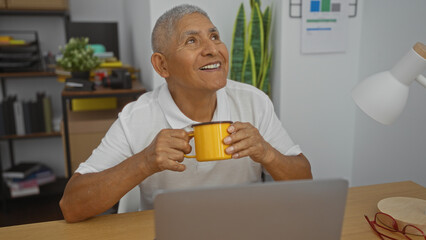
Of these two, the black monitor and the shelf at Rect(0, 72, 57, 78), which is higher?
the black monitor

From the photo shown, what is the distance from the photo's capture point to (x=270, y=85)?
2.44 m

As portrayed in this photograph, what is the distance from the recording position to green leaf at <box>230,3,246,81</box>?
2242 millimetres

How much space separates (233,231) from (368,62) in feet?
6.33

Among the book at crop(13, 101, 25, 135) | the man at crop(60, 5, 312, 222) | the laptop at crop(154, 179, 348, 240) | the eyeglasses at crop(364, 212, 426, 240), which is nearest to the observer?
the laptop at crop(154, 179, 348, 240)

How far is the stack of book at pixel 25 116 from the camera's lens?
327 cm

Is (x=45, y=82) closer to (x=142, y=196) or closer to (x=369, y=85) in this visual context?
(x=142, y=196)

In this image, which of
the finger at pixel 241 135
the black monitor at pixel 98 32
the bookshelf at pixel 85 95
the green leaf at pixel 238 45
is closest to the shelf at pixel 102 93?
the bookshelf at pixel 85 95

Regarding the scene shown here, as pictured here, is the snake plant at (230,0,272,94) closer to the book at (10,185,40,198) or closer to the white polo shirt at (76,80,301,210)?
the white polo shirt at (76,80,301,210)

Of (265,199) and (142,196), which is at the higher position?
(265,199)

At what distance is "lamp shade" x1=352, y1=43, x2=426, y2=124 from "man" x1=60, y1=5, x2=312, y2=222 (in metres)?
0.33

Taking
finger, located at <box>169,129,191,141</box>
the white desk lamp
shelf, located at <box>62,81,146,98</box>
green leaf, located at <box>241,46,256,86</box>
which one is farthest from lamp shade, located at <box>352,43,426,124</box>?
shelf, located at <box>62,81,146,98</box>

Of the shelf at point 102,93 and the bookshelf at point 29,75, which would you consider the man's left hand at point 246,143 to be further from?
the bookshelf at point 29,75

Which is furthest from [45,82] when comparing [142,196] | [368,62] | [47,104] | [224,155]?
[224,155]

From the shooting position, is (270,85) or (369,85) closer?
(369,85)
